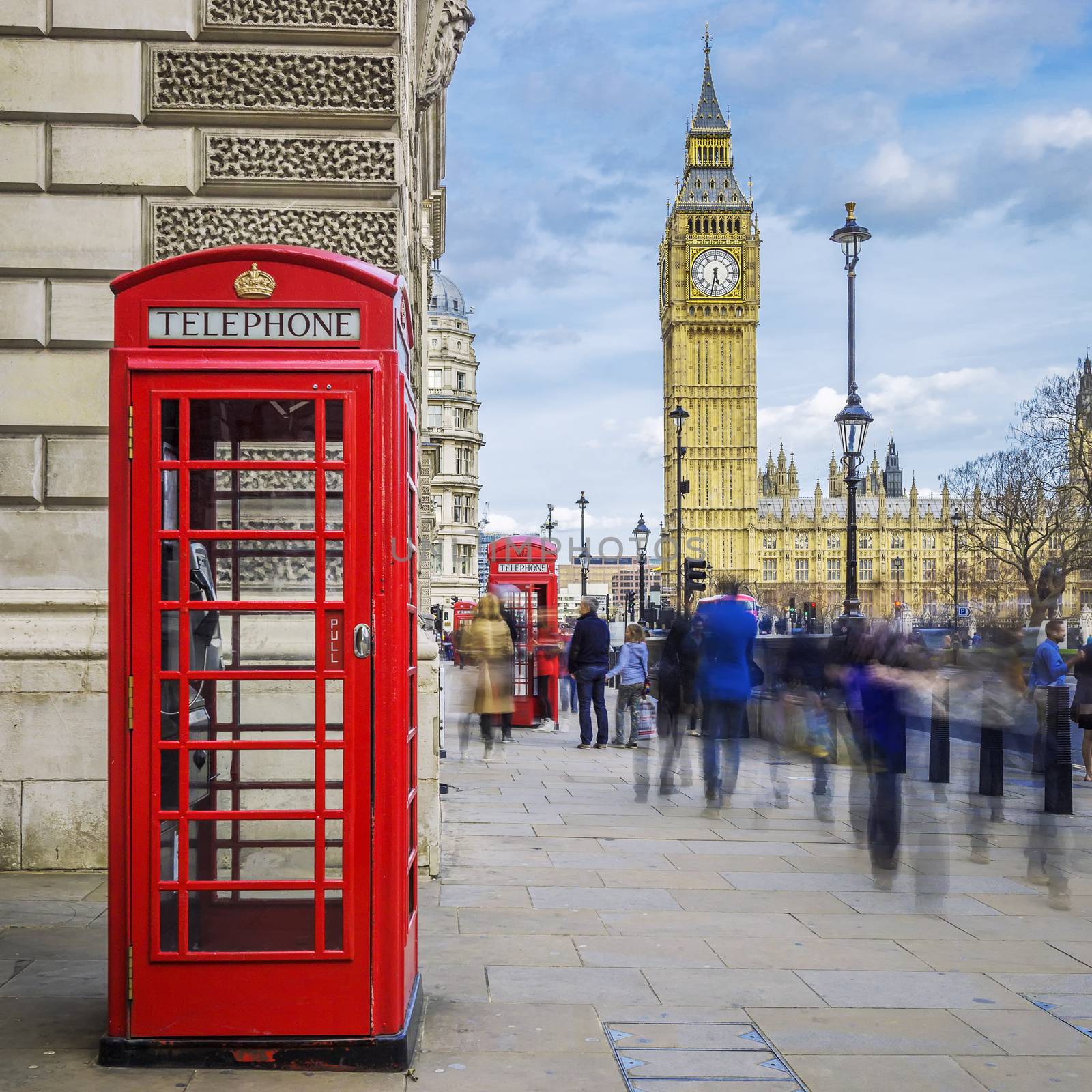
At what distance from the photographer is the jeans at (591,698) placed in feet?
53.1

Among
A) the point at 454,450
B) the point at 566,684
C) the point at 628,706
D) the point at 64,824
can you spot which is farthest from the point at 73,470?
the point at 454,450

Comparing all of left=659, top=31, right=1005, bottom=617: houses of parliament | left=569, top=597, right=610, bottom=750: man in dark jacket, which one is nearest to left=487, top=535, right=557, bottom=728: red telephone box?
left=569, top=597, right=610, bottom=750: man in dark jacket

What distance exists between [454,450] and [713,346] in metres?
42.9

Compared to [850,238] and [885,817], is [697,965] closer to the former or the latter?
[885,817]

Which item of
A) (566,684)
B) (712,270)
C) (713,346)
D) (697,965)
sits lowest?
(566,684)

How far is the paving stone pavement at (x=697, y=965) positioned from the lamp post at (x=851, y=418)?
9132 mm

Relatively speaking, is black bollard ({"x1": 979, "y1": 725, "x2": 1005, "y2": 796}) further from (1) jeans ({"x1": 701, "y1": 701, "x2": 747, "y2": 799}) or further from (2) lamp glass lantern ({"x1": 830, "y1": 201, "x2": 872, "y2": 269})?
(2) lamp glass lantern ({"x1": 830, "y1": 201, "x2": 872, "y2": 269})

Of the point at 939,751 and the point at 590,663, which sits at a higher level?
the point at 590,663

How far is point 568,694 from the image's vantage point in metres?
28.6

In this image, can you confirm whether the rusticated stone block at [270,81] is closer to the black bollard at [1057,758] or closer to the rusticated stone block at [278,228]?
the rusticated stone block at [278,228]

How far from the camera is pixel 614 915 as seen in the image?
707cm

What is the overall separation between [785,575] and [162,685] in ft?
428

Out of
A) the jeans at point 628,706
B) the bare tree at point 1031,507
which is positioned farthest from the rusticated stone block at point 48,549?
the bare tree at point 1031,507

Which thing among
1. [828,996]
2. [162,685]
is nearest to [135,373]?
[162,685]
